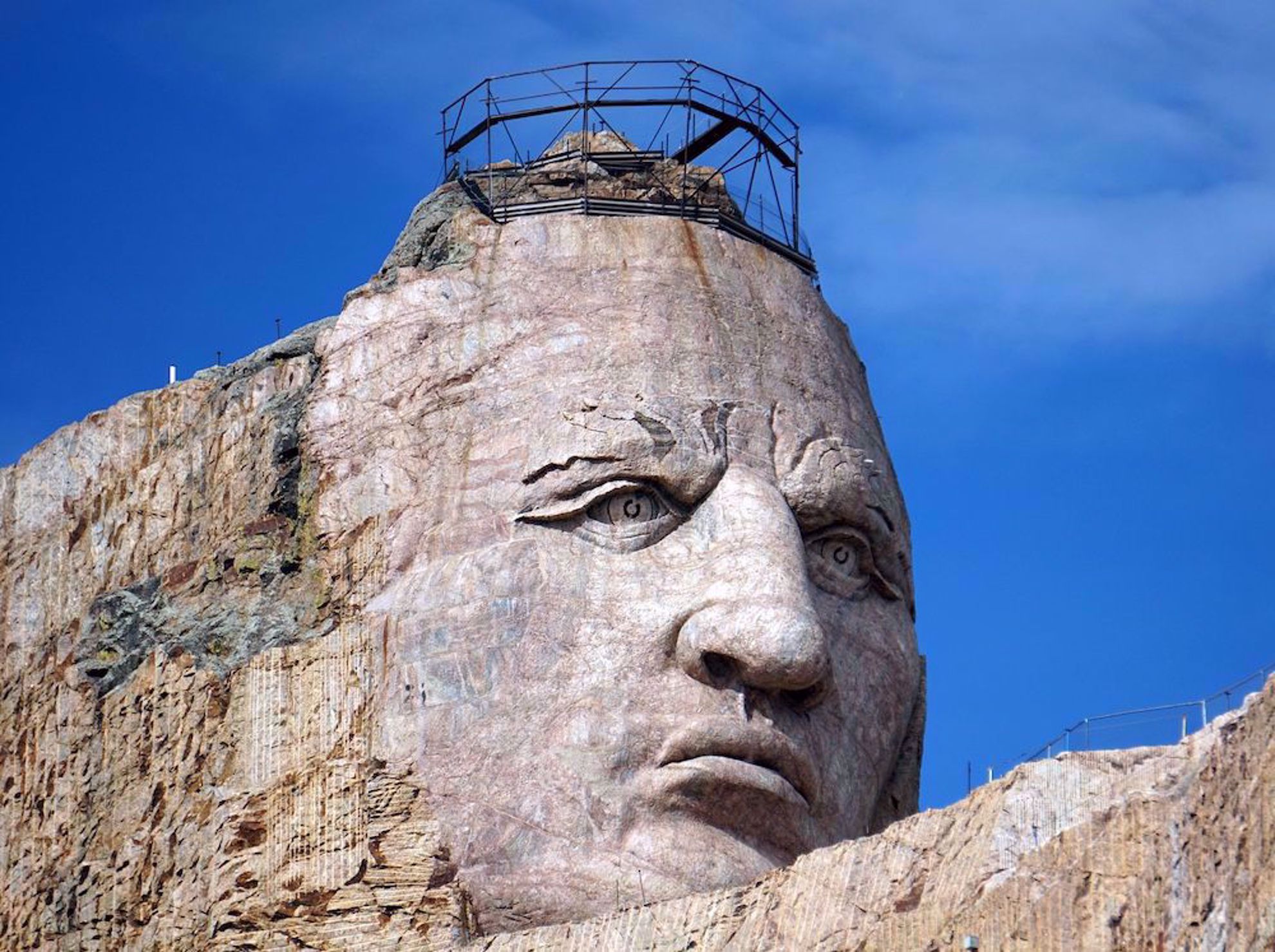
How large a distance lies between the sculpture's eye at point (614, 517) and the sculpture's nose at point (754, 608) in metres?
0.31

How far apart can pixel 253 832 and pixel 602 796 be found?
269 cm

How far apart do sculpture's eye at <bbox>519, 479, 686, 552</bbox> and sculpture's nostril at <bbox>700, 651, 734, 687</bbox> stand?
3.61ft

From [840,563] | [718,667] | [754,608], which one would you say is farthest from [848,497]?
[718,667]

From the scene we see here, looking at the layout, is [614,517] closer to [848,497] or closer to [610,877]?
[848,497]

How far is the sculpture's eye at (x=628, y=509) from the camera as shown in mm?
26250

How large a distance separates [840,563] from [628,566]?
182cm

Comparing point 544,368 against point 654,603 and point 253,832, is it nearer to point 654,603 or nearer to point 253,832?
point 654,603

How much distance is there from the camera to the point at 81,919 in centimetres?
2703

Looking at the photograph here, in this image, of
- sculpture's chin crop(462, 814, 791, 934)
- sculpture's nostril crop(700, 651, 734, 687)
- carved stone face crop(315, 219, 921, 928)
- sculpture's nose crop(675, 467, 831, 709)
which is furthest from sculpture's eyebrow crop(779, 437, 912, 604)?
sculpture's chin crop(462, 814, 791, 934)

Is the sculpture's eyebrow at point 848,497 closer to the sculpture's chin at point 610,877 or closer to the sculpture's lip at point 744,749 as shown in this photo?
the sculpture's lip at point 744,749

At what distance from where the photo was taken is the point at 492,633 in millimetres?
25734

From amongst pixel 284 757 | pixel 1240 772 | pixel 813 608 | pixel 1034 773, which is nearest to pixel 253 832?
pixel 284 757

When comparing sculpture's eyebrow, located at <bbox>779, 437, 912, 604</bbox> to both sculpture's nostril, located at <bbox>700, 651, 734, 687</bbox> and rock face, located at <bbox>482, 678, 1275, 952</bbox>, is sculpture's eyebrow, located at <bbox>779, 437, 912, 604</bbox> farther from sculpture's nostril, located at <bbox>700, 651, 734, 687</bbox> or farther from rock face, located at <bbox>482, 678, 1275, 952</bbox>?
rock face, located at <bbox>482, 678, 1275, 952</bbox>

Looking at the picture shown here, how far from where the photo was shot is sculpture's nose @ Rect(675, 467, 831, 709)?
25375mm
